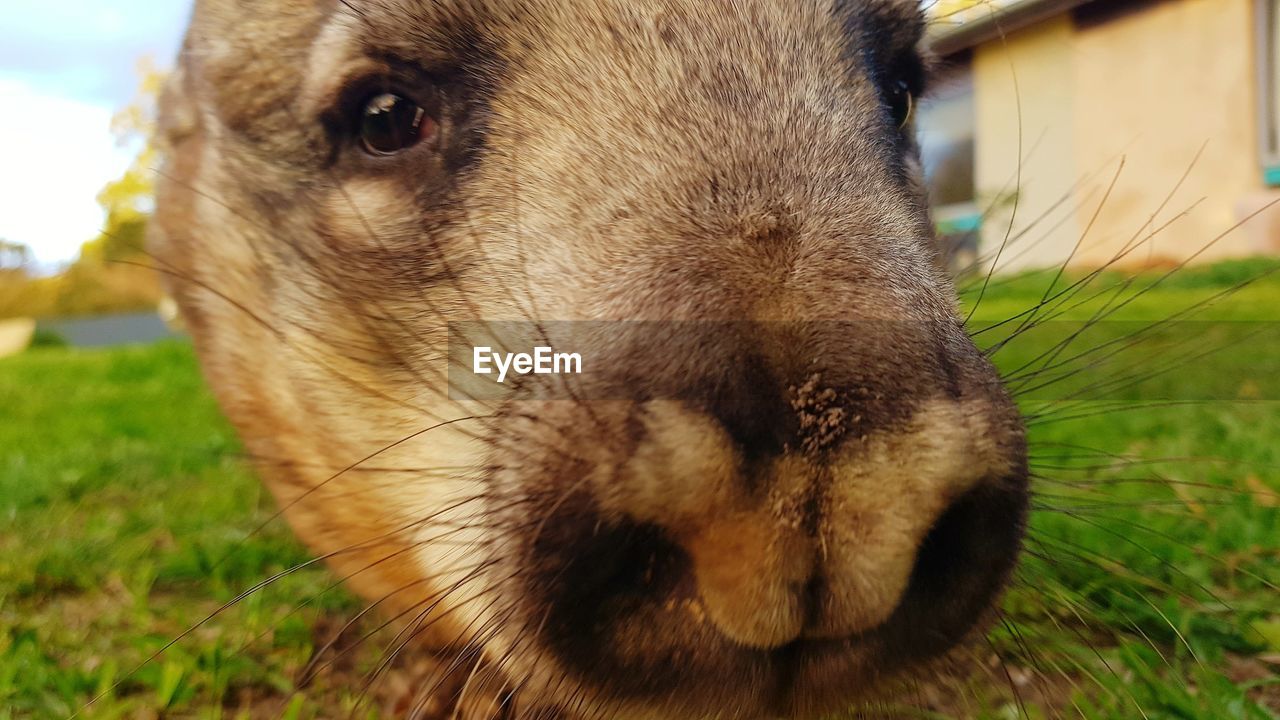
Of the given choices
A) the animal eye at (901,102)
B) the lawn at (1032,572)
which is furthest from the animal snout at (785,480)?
the animal eye at (901,102)

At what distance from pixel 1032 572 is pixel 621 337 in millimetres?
890

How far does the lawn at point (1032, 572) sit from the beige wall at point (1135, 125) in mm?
299

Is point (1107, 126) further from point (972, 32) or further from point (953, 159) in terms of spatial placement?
point (972, 32)

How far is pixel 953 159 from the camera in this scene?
144 inches

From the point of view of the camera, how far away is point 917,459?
0.96 m

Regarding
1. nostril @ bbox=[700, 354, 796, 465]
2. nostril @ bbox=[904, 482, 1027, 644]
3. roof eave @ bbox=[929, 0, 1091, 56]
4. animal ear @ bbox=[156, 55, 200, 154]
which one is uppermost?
roof eave @ bbox=[929, 0, 1091, 56]

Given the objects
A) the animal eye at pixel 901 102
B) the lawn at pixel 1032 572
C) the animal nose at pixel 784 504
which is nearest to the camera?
the animal nose at pixel 784 504

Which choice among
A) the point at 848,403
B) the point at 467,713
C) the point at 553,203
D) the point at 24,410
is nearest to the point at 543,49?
the point at 553,203

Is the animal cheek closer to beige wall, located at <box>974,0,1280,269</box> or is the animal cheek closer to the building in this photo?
the building

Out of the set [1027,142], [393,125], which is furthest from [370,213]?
[1027,142]

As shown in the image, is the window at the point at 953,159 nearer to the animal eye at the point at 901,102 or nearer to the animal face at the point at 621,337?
the animal eye at the point at 901,102

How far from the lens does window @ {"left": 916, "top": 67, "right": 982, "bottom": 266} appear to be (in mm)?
2492

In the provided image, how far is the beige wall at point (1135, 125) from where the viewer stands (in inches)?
124

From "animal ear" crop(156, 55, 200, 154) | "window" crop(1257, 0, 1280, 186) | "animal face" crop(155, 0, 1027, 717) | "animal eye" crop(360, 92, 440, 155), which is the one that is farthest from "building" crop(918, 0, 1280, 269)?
"animal ear" crop(156, 55, 200, 154)
